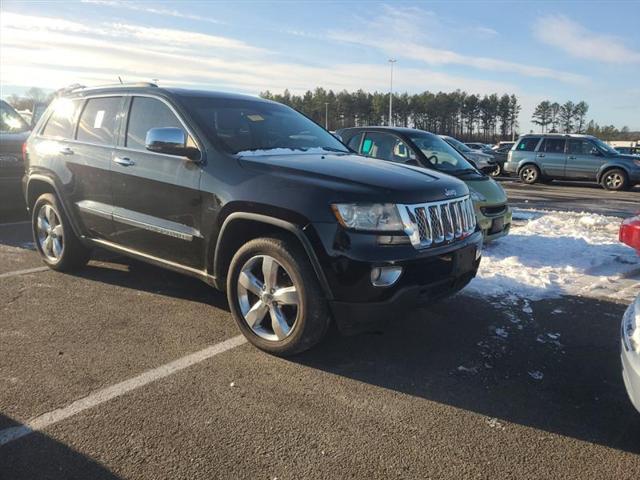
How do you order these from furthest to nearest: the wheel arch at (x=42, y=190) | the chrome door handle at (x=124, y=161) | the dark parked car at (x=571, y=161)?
1. the dark parked car at (x=571, y=161)
2. the wheel arch at (x=42, y=190)
3. the chrome door handle at (x=124, y=161)

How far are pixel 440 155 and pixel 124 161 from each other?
4.66 meters

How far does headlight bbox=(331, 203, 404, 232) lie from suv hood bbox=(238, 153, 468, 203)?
0.06 metres

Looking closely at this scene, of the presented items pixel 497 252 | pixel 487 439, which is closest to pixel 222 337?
pixel 487 439

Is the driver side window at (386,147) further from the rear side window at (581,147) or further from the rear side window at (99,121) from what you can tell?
the rear side window at (581,147)

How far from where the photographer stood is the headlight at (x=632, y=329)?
2582 mm

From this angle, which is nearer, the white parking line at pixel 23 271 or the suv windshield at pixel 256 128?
the suv windshield at pixel 256 128

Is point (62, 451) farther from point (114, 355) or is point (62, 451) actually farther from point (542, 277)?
point (542, 277)

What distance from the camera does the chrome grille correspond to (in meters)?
3.40

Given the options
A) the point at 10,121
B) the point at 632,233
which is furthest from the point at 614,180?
the point at 632,233

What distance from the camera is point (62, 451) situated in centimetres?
262

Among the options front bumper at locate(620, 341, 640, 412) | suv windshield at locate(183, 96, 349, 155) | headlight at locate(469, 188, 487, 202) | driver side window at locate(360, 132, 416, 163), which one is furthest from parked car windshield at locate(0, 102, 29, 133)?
front bumper at locate(620, 341, 640, 412)

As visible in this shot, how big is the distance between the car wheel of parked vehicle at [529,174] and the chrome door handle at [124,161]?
17.5 meters

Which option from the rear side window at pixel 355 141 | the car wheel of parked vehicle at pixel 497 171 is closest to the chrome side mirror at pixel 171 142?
the rear side window at pixel 355 141

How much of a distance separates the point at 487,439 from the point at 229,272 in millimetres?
2039
